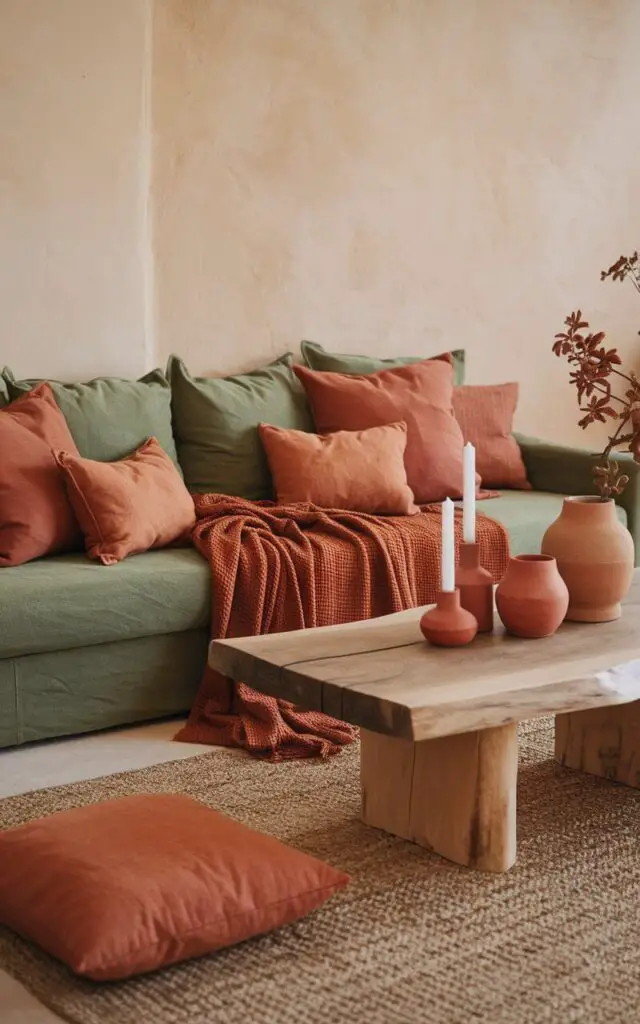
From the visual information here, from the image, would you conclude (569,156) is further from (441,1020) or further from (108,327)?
(441,1020)

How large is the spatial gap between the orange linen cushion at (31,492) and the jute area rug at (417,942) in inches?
31.9

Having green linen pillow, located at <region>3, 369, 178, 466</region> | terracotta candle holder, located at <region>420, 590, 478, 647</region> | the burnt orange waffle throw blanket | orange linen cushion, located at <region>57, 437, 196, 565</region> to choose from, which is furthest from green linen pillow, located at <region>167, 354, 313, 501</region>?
terracotta candle holder, located at <region>420, 590, 478, 647</region>

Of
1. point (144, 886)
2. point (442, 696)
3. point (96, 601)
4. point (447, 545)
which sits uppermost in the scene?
point (447, 545)

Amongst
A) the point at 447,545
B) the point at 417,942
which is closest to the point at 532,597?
the point at 447,545

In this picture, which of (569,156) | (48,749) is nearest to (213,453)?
(48,749)

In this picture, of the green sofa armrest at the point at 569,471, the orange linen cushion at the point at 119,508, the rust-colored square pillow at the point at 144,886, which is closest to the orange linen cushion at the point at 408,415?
the green sofa armrest at the point at 569,471

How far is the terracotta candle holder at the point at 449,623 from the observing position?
8.68ft

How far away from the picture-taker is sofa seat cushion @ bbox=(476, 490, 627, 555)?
420 cm

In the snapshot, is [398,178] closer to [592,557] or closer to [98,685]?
[98,685]

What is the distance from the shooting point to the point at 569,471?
4746 mm

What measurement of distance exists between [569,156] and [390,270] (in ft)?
3.39

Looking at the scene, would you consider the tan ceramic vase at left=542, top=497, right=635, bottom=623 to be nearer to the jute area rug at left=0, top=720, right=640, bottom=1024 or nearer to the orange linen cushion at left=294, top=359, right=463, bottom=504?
the jute area rug at left=0, top=720, right=640, bottom=1024

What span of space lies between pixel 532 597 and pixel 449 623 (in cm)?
18

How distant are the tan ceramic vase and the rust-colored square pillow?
0.85 meters
